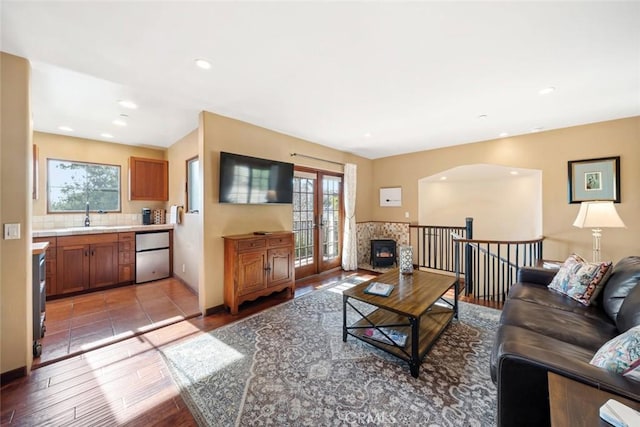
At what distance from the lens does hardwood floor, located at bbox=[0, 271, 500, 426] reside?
5.05 feet

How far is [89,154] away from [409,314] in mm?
5523

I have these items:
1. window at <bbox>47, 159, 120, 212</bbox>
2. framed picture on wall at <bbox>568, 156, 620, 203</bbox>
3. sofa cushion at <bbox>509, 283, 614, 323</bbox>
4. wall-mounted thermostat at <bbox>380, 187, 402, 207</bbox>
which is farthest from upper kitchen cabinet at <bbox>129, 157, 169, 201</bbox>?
framed picture on wall at <bbox>568, 156, 620, 203</bbox>

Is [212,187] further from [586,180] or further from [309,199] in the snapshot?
[586,180]

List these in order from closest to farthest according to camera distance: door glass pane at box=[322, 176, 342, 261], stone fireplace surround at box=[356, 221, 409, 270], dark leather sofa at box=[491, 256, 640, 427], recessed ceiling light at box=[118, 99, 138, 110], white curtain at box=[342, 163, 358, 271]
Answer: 1. dark leather sofa at box=[491, 256, 640, 427]
2. recessed ceiling light at box=[118, 99, 138, 110]
3. door glass pane at box=[322, 176, 342, 261]
4. white curtain at box=[342, 163, 358, 271]
5. stone fireplace surround at box=[356, 221, 409, 270]

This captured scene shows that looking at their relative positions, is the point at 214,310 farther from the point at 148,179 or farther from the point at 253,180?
the point at 148,179

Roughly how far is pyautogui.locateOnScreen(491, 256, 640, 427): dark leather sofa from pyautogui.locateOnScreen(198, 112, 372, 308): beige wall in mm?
2938

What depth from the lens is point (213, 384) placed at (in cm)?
183

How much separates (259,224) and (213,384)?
2177mm

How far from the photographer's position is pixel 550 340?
1.43 metres

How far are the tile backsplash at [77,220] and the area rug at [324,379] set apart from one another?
337 centimetres

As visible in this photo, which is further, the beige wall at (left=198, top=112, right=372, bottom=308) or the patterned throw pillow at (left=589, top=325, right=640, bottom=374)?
the beige wall at (left=198, top=112, right=372, bottom=308)

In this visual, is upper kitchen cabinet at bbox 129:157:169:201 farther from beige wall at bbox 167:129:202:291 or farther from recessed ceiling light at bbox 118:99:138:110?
recessed ceiling light at bbox 118:99:138:110

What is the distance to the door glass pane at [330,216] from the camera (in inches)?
196

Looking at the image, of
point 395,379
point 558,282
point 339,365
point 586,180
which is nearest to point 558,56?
point 558,282
